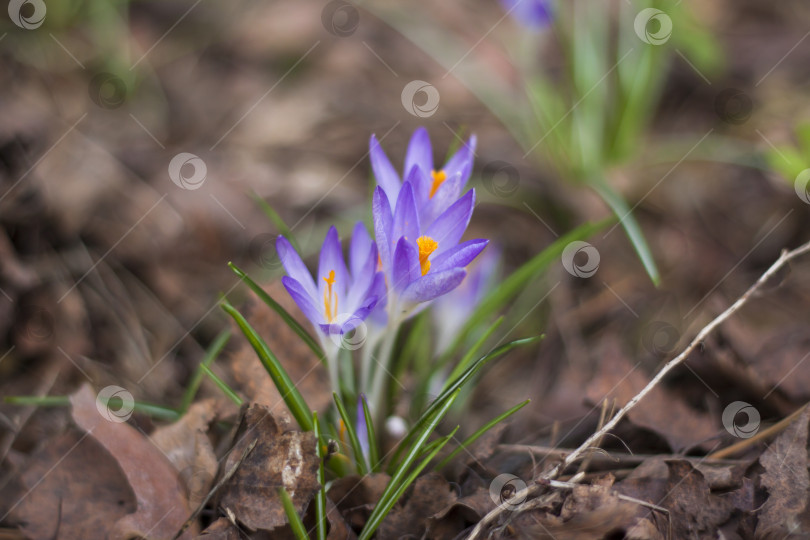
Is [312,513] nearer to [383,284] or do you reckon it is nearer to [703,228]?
[383,284]

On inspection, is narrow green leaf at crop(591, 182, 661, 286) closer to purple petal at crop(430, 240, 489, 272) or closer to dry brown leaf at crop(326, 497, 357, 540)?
purple petal at crop(430, 240, 489, 272)

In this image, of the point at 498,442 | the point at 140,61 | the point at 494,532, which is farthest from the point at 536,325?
the point at 140,61

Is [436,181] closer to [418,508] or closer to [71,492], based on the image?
[418,508]

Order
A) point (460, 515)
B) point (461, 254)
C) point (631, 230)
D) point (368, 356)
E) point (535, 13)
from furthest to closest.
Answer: point (535, 13), point (631, 230), point (368, 356), point (460, 515), point (461, 254)

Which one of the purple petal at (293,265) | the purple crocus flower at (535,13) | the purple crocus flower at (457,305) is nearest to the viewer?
the purple petal at (293,265)

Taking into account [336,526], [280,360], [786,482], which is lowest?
[786,482]

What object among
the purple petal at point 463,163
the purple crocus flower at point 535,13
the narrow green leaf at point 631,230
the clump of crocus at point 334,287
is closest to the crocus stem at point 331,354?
the clump of crocus at point 334,287

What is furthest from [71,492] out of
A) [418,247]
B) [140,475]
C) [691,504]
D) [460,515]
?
[691,504]

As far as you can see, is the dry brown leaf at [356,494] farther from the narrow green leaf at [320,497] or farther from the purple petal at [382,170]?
the purple petal at [382,170]
